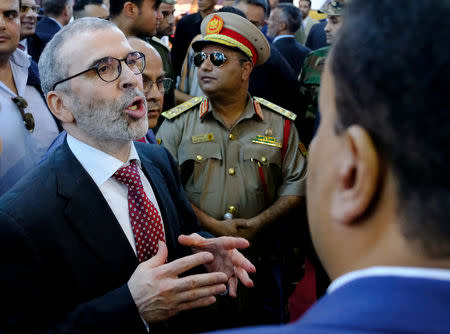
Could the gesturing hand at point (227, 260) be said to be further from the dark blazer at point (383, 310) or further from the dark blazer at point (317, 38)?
the dark blazer at point (317, 38)

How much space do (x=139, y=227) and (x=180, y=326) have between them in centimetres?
54

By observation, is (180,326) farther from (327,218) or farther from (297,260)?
(297,260)

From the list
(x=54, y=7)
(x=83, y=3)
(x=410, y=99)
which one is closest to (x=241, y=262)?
(x=410, y=99)

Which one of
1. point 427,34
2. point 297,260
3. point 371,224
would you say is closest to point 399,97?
point 427,34

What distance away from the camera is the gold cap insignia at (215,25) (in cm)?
308

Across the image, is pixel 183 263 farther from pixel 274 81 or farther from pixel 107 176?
pixel 274 81

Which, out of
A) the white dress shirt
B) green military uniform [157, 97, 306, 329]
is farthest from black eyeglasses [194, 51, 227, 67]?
the white dress shirt

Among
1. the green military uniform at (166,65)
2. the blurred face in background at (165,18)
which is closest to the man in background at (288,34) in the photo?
the blurred face in background at (165,18)

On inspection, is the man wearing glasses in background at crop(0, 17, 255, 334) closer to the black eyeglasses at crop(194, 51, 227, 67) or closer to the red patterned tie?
the red patterned tie

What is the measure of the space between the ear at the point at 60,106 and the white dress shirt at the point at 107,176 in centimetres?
11

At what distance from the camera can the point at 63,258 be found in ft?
4.92

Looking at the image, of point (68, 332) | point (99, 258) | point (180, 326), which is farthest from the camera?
point (180, 326)

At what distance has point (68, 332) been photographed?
4.75 feet

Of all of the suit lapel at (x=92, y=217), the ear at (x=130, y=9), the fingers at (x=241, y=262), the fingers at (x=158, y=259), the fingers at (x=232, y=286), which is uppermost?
the ear at (x=130, y=9)
